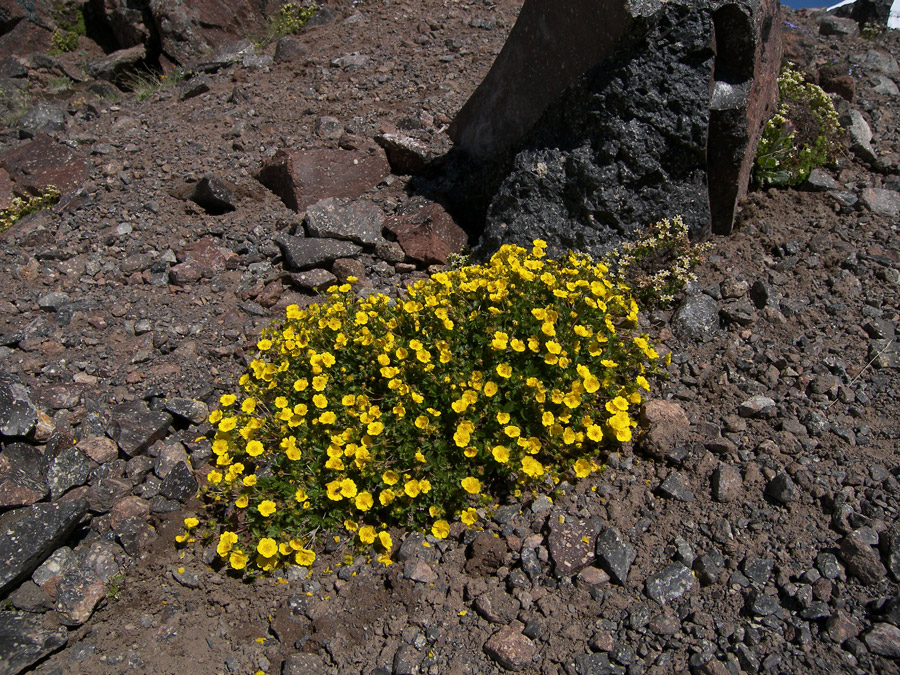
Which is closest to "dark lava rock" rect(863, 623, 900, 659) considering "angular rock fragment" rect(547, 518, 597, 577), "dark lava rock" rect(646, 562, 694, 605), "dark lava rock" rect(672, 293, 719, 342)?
"dark lava rock" rect(646, 562, 694, 605)

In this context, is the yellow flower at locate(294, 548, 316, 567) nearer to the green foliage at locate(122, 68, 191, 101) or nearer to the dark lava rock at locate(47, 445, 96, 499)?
the dark lava rock at locate(47, 445, 96, 499)

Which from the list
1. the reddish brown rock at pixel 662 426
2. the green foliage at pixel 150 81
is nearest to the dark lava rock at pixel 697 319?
the reddish brown rock at pixel 662 426

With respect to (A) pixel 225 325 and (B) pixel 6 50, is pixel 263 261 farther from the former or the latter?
(B) pixel 6 50

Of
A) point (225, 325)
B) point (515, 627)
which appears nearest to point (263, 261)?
point (225, 325)

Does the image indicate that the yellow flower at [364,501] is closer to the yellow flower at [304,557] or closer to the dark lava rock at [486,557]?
the yellow flower at [304,557]

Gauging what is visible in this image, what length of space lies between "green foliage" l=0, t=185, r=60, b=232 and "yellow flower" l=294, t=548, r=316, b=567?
4934 mm

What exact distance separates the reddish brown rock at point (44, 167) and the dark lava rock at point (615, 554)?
596 centimetres

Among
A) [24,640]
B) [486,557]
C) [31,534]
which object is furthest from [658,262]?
[24,640]

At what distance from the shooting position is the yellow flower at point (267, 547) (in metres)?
3.16

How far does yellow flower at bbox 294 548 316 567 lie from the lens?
3219 mm

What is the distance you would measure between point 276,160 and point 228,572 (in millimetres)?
3922

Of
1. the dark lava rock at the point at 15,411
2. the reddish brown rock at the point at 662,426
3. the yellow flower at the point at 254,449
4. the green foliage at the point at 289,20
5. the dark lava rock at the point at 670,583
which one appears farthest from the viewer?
the green foliage at the point at 289,20

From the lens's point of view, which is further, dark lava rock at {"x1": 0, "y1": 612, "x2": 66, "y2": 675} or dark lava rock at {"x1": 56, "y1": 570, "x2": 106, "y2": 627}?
dark lava rock at {"x1": 56, "y1": 570, "x2": 106, "y2": 627}

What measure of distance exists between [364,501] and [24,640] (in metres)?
1.58
